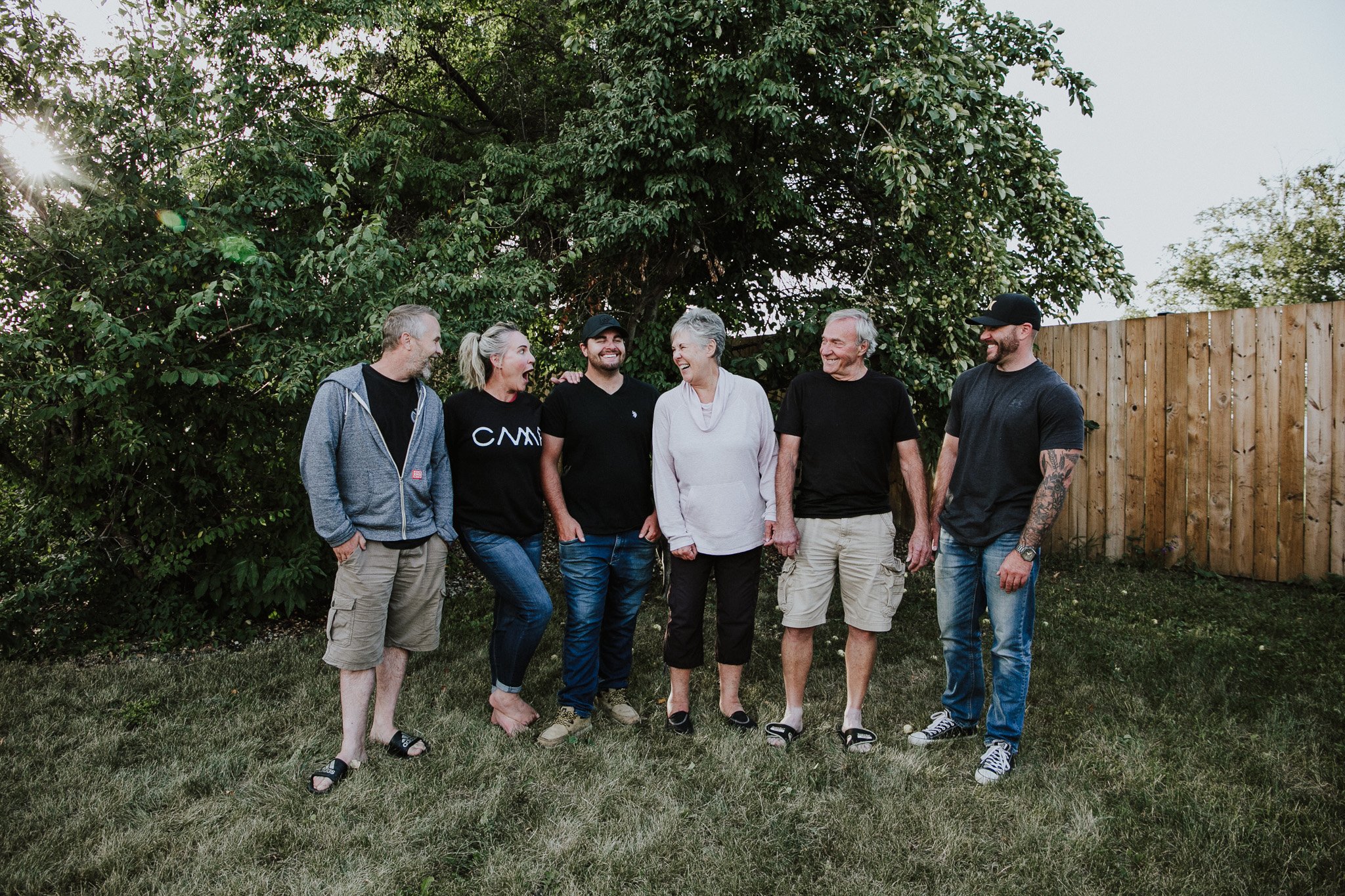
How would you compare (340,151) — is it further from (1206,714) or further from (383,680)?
(1206,714)

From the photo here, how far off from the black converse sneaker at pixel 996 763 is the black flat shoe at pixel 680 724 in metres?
1.19

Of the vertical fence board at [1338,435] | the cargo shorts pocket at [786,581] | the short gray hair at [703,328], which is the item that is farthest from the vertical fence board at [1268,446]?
the short gray hair at [703,328]

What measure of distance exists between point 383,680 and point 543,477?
109 cm

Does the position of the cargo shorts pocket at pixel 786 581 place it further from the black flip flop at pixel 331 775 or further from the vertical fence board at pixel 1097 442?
the vertical fence board at pixel 1097 442

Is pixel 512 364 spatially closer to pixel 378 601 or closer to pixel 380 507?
pixel 380 507

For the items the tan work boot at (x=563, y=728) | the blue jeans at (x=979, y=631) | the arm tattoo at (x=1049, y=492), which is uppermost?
the arm tattoo at (x=1049, y=492)

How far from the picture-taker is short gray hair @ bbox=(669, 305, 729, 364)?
128 inches

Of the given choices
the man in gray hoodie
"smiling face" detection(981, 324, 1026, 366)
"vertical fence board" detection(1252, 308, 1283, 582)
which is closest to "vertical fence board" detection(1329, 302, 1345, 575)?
"vertical fence board" detection(1252, 308, 1283, 582)

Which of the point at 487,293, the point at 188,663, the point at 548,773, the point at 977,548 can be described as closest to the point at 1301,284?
the point at 977,548

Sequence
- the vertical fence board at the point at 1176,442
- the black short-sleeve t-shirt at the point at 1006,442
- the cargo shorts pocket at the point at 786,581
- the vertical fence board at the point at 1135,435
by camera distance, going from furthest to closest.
Answer: the vertical fence board at the point at 1135,435 < the vertical fence board at the point at 1176,442 < the cargo shorts pocket at the point at 786,581 < the black short-sleeve t-shirt at the point at 1006,442

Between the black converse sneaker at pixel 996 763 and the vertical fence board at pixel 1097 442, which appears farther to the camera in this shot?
the vertical fence board at pixel 1097 442

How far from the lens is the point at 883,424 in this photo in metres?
3.29

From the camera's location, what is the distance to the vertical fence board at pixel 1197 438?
18.7 feet

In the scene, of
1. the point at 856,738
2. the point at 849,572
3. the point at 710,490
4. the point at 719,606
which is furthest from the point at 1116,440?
the point at 710,490
